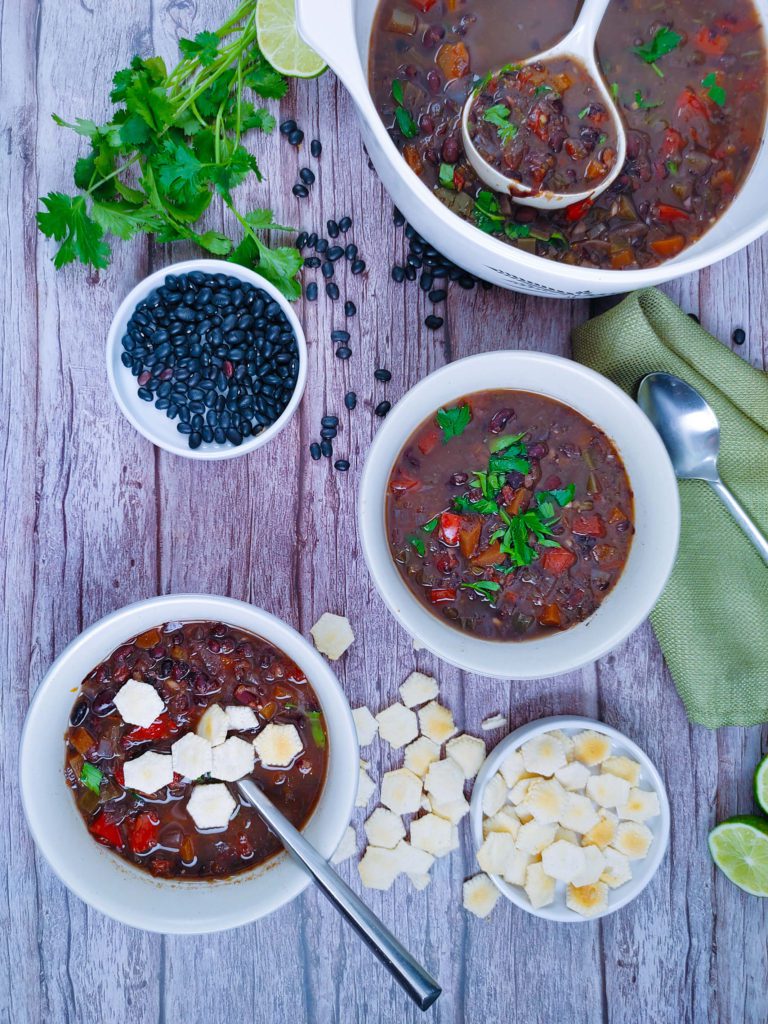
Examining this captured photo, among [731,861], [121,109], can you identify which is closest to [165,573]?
[121,109]

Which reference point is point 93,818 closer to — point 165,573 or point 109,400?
point 165,573

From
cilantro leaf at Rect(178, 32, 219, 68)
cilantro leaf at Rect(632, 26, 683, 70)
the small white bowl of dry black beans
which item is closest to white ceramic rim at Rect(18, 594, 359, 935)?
the small white bowl of dry black beans

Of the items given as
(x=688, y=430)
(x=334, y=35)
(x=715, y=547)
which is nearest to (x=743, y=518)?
(x=715, y=547)

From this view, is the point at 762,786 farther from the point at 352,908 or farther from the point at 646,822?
the point at 352,908

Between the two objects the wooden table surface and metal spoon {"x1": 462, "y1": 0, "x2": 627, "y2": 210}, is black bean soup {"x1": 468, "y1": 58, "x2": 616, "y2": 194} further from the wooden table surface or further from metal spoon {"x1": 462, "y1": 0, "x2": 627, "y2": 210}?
the wooden table surface

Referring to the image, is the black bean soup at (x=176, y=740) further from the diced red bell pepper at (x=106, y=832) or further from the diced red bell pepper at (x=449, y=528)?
the diced red bell pepper at (x=449, y=528)

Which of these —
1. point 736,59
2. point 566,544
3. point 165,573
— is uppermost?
point 736,59
